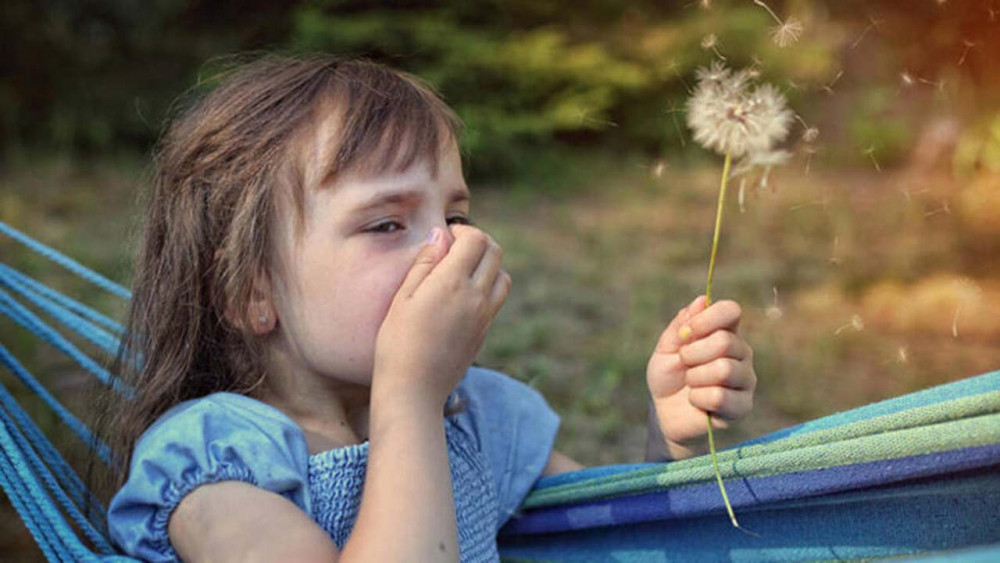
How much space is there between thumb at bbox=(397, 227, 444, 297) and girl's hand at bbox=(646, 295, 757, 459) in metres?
0.36

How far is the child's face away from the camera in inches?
52.9

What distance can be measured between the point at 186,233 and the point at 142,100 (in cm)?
583

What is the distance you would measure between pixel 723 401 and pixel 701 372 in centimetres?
5

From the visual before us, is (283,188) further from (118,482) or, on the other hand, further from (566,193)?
(566,193)

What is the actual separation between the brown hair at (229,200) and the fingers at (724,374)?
0.47 m

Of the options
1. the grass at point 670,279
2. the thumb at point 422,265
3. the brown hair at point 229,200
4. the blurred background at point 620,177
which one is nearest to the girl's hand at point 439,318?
the thumb at point 422,265

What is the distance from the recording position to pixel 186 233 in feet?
4.91

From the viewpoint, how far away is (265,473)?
4.07 ft

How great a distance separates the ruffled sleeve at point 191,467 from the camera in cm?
122

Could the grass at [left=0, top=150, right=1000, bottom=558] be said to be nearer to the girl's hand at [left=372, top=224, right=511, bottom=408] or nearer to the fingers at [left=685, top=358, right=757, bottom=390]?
the girl's hand at [left=372, top=224, right=511, bottom=408]

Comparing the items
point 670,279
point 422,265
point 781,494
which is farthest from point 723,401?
point 670,279

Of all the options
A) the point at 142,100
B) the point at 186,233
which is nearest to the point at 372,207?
the point at 186,233

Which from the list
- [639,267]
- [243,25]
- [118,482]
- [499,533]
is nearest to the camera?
[118,482]

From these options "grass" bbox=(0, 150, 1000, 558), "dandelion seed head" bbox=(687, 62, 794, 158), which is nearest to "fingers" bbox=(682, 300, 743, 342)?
"dandelion seed head" bbox=(687, 62, 794, 158)
